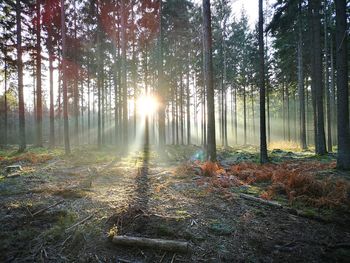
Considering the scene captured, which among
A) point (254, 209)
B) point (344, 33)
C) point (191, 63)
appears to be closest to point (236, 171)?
point (254, 209)

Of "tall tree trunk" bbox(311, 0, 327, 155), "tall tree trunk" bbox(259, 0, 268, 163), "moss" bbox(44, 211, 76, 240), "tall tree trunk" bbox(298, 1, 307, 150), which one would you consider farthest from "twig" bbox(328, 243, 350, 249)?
"tall tree trunk" bbox(298, 1, 307, 150)

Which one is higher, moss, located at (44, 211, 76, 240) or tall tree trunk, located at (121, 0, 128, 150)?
tall tree trunk, located at (121, 0, 128, 150)

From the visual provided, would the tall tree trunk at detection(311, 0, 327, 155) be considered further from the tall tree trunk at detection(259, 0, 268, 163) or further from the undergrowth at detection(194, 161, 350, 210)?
the undergrowth at detection(194, 161, 350, 210)

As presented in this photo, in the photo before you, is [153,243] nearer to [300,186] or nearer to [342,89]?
[300,186]

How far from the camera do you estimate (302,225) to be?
4.73 metres

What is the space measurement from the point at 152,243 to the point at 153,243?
0.02 m

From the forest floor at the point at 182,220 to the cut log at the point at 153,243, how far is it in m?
0.07

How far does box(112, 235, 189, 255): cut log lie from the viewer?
148 inches

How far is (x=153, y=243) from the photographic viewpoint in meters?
3.83

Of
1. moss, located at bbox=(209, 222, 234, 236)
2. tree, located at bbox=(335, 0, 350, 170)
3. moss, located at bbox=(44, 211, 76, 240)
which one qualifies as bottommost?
moss, located at bbox=(209, 222, 234, 236)

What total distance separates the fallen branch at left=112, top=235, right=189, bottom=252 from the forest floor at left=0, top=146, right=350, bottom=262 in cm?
8

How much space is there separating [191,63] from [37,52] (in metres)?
17.8

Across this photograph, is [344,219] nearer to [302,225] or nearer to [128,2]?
[302,225]

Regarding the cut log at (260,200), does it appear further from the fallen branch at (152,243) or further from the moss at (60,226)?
the moss at (60,226)
